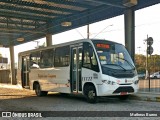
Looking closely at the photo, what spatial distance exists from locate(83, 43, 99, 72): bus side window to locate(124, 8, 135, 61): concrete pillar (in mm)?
4414

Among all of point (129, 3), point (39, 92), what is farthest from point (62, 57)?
point (129, 3)

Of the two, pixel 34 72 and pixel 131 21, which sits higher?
pixel 131 21

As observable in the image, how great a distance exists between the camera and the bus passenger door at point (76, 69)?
14672mm

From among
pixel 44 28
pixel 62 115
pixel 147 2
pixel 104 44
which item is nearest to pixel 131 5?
pixel 147 2

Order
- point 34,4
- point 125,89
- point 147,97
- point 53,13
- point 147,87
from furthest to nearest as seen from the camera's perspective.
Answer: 1. point 53,13
2. point 147,87
3. point 34,4
4. point 147,97
5. point 125,89

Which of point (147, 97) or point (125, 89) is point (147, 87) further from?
point (125, 89)

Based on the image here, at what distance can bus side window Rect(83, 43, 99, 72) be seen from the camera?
1354 cm

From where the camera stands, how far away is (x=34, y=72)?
1944 cm

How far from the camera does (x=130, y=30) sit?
58.8ft

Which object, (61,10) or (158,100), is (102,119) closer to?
(158,100)

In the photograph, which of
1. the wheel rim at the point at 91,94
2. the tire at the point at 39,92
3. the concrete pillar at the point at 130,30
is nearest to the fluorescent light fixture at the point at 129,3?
the concrete pillar at the point at 130,30

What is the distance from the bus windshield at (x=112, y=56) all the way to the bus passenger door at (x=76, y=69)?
1.34 metres

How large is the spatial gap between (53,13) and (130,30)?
6.90m

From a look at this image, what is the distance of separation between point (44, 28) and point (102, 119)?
18.1 meters
